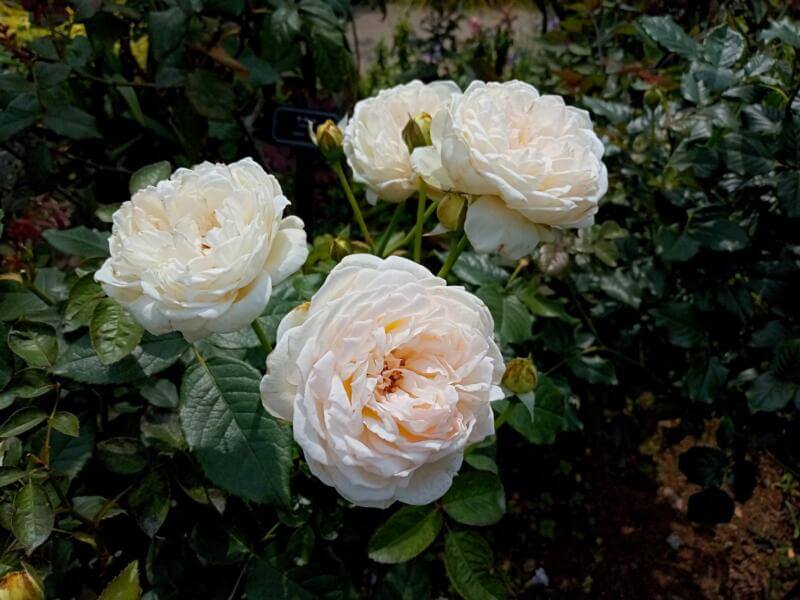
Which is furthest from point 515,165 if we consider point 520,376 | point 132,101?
point 132,101

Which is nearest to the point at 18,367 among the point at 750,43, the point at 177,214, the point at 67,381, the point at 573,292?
the point at 67,381

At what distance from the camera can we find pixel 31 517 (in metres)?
0.66

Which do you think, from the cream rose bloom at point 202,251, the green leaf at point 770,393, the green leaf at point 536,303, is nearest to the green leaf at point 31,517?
the cream rose bloom at point 202,251

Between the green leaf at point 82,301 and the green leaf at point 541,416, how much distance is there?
1.68 ft

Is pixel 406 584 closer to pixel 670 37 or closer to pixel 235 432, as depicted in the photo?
pixel 235 432

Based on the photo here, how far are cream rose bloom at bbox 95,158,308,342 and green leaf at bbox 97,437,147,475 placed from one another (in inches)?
9.8

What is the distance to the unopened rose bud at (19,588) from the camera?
56cm

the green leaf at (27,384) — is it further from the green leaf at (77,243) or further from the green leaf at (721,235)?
the green leaf at (721,235)

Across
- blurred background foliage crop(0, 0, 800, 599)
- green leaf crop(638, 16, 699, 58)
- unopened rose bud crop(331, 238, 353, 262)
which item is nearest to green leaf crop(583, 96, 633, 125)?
blurred background foliage crop(0, 0, 800, 599)

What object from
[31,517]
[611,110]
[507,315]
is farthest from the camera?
[611,110]

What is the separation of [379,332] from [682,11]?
1.78 m

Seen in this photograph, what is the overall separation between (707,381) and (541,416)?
1.26 feet

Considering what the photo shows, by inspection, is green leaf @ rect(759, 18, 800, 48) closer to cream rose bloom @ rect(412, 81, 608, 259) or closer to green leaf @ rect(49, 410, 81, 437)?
cream rose bloom @ rect(412, 81, 608, 259)

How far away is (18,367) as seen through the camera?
83 cm
